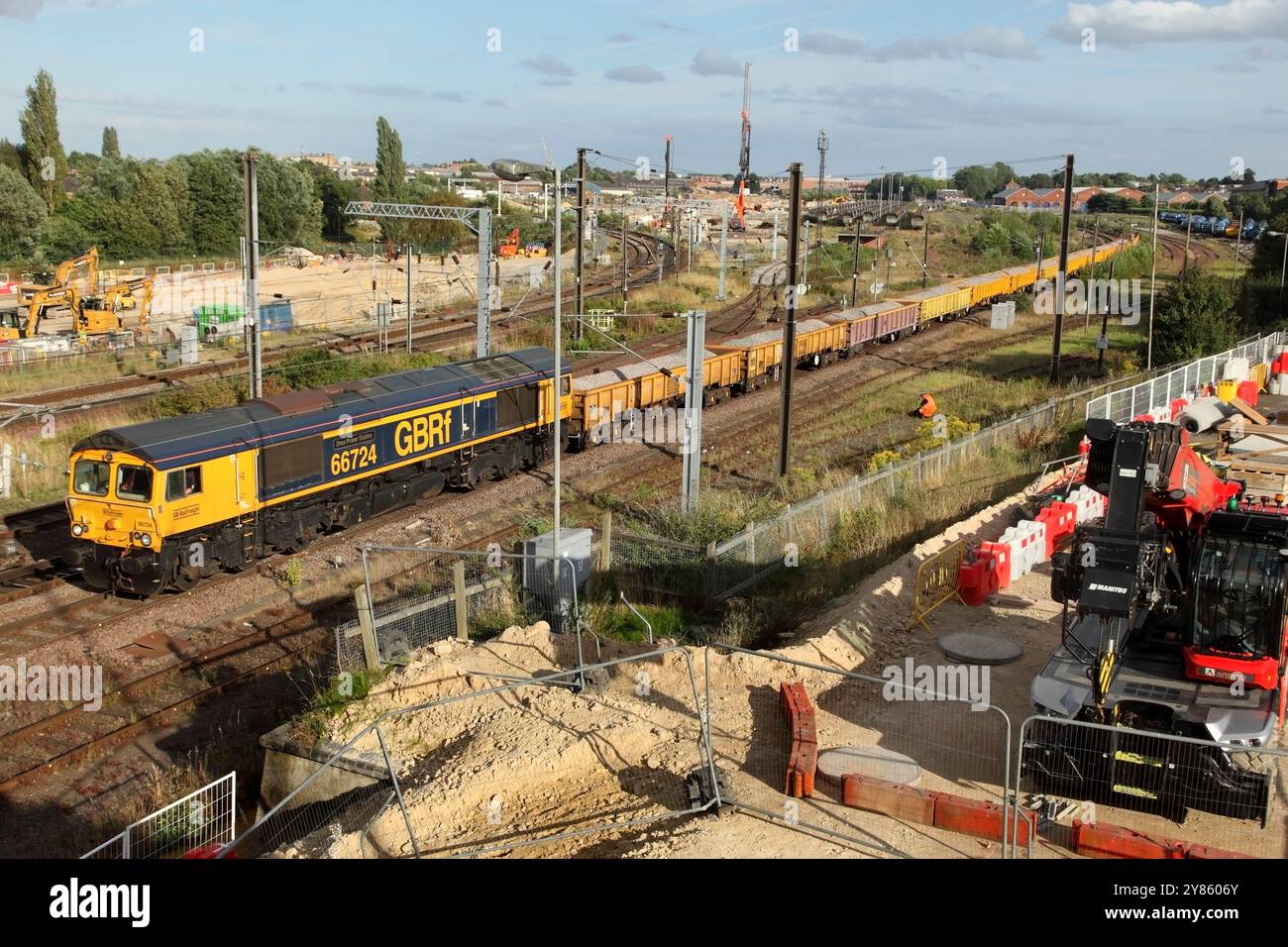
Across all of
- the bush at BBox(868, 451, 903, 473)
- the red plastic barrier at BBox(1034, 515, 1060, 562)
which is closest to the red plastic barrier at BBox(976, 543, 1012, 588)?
the red plastic barrier at BBox(1034, 515, 1060, 562)

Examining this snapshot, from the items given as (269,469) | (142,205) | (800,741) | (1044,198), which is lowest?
(800,741)

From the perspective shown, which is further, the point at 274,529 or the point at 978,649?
the point at 274,529

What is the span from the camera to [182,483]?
60.0 ft

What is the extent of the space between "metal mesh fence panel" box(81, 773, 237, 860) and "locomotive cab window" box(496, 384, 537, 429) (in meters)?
14.7

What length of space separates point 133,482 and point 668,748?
11.0 m

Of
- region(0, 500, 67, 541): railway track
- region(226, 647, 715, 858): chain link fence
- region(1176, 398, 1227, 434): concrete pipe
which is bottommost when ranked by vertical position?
region(0, 500, 67, 541): railway track

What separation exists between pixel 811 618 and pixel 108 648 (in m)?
10.1

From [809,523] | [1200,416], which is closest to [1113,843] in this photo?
[809,523]

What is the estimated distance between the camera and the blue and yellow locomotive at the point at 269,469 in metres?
18.2

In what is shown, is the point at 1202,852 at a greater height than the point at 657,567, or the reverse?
the point at 1202,852

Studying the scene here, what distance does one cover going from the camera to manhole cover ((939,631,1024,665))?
47.2 ft

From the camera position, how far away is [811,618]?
1645 cm

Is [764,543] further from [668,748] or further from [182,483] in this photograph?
[182,483]

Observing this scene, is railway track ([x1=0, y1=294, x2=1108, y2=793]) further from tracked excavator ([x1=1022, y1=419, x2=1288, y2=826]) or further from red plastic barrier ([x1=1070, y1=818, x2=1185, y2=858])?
red plastic barrier ([x1=1070, y1=818, x2=1185, y2=858])
